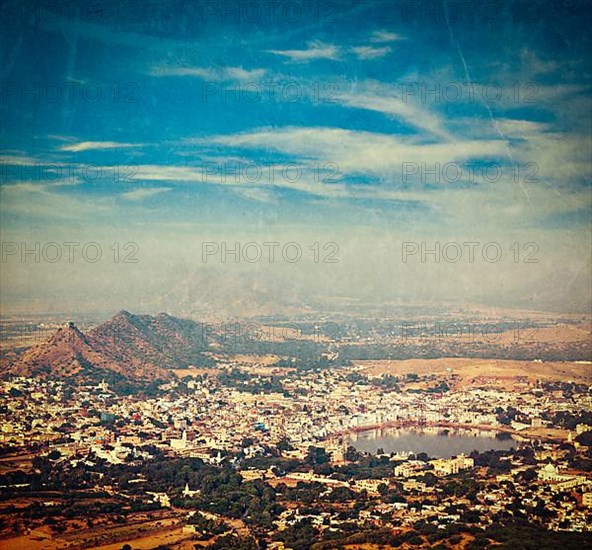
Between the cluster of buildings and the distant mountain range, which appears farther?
the distant mountain range

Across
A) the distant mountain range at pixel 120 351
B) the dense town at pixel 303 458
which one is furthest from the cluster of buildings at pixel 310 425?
the distant mountain range at pixel 120 351

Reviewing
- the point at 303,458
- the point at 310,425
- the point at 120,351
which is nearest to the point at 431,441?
the point at 310,425

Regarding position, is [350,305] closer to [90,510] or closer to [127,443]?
[127,443]

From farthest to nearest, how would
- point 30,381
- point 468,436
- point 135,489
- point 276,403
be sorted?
point 276,403, point 30,381, point 468,436, point 135,489

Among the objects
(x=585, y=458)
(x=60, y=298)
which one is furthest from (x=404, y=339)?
(x=585, y=458)

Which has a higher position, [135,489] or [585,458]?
[585,458]

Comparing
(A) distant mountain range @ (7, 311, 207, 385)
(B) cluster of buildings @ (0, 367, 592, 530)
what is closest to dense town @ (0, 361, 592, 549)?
(B) cluster of buildings @ (0, 367, 592, 530)

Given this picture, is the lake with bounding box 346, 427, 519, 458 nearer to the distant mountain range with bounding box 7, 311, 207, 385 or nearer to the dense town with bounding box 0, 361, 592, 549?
the dense town with bounding box 0, 361, 592, 549
